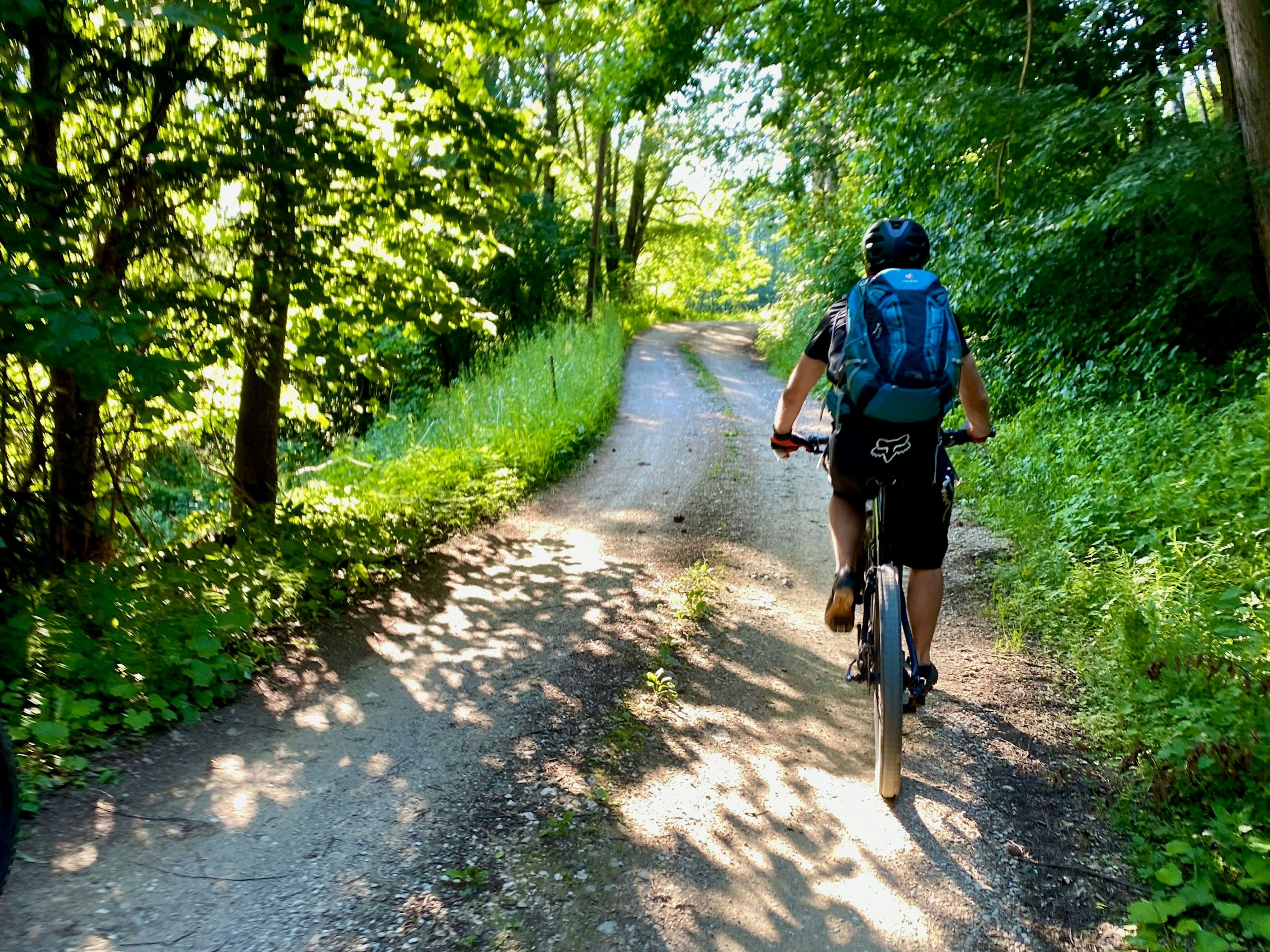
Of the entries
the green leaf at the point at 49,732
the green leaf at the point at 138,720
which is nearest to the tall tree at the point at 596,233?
the green leaf at the point at 138,720

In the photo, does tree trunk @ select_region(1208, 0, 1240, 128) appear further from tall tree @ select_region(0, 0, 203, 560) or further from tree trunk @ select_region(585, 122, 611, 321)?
tree trunk @ select_region(585, 122, 611, 321)

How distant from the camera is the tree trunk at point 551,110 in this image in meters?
22.9

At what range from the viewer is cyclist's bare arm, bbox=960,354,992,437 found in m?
3.86

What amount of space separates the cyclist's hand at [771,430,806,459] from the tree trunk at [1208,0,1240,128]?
5.84 m

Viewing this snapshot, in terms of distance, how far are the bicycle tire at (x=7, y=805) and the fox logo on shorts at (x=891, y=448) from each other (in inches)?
123

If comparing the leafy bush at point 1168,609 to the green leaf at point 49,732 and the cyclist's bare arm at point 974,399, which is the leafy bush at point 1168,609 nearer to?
the cyclist's bare arm at point 974,399

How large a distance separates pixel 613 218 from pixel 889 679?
1161 inches

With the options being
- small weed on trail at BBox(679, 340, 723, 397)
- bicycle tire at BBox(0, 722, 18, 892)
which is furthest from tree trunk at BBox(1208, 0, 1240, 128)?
small weed on trail at BBox(679, 340, 723, 397)

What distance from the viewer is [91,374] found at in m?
3.79

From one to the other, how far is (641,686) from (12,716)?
2.82 m

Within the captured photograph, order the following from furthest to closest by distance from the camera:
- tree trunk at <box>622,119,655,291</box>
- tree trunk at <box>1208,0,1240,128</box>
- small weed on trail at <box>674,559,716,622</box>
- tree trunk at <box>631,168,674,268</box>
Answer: tree trunk at <box>631,168,674,268</box> < tree trunk at <box>622,119,655,291</box> < tree trunk at <box>1208,0,1240,128</box> < small weed on trail at <box>674,559,716,622</box>

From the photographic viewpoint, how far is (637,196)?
115ft

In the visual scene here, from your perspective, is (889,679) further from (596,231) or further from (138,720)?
(596,231)

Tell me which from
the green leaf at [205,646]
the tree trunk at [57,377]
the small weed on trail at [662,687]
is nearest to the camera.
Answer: the tree trunk at [57,377]
